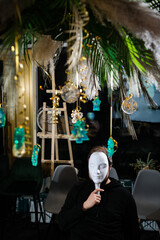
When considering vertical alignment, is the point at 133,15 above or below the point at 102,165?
above

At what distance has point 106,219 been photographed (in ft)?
4.97

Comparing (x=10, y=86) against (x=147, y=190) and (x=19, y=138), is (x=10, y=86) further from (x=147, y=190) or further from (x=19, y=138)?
(x=147, y=190)

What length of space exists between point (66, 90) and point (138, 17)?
64 centimetres

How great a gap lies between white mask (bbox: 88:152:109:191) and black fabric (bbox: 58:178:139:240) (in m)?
0.11

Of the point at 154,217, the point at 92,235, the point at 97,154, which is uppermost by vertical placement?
the point at 97,154

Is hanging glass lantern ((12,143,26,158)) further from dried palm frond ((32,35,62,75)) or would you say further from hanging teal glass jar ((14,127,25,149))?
dried palm frond ((32,35,62,75))

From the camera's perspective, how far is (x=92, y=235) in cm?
151

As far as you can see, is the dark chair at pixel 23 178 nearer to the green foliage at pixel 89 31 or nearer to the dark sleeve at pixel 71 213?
the dark sleeve at pixel 71 213

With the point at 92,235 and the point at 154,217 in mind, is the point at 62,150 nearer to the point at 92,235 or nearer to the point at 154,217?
the point at 154,217

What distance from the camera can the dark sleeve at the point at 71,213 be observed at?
59.8 inches

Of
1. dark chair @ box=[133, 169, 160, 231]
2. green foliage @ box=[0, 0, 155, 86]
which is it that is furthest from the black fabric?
dark chair @ box=[133, 169, 160, 231]

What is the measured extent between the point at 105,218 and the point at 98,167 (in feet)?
0.95

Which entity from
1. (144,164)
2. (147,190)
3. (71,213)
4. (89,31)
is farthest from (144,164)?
(89,31)

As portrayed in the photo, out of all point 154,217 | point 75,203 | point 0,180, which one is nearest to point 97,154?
point 75,203
